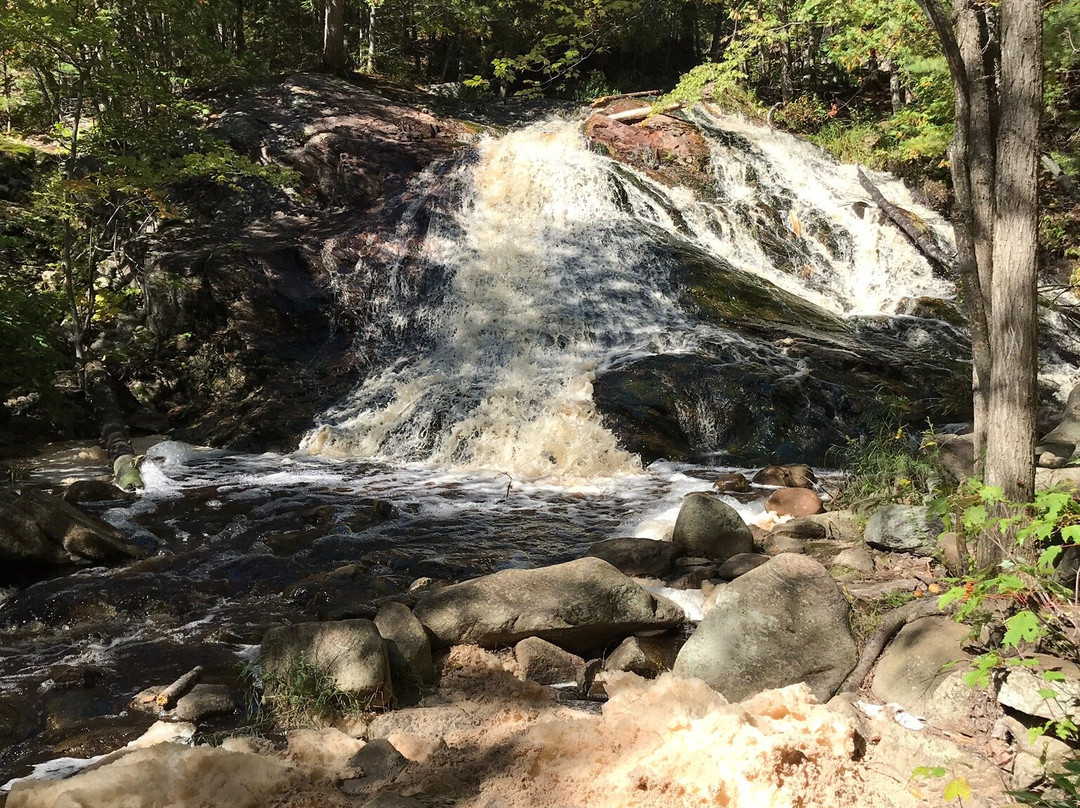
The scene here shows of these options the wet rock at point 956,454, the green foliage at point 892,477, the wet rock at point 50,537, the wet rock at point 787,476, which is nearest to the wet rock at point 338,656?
the wet rock at point 50,537

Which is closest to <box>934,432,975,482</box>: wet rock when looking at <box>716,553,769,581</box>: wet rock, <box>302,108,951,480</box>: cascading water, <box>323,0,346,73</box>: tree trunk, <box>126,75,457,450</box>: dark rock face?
<box>716,553,769,581</box>: wet rock

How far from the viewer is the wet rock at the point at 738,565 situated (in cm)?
523

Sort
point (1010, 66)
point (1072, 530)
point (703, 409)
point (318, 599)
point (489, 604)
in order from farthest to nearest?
1. point (703, 409)
2. point (318, 599)
3. point (489, 604)
4. point (1010, 66)
5. point (1072, 530)

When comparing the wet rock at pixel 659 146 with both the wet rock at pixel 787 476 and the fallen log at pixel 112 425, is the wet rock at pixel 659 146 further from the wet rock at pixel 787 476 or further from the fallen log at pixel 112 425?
the fallen log at pixel 112 425

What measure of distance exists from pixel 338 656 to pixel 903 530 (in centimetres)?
381

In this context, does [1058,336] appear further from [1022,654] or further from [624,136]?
[1022,654]

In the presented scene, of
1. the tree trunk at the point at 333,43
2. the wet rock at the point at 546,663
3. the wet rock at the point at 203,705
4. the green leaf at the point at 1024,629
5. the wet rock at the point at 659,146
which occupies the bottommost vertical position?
the wet rock at the point at 203,705

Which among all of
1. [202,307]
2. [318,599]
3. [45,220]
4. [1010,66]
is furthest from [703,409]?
[45,220]

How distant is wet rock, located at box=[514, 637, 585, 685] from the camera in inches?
165

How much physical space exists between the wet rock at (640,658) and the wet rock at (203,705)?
2066 mm

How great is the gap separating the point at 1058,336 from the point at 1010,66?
10532mm

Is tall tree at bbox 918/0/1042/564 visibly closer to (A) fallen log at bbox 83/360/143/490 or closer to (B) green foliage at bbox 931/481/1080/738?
(B) green foliage at bbox 931/481/1080/738

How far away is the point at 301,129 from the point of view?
15.9 metres

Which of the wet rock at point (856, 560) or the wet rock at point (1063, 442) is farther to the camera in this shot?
the wet rock at point (1063, 442)
